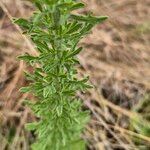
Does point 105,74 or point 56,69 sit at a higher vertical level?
point 56,69

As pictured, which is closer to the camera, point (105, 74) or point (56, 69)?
point (56, 69)

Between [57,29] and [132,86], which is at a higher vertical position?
[57,29]

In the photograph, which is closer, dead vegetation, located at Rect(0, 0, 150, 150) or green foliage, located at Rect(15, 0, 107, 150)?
green foliage, located at Rect(15, 0, 107, 150)

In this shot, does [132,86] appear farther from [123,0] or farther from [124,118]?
[123,0]

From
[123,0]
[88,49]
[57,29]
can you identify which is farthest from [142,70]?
[57,29]
